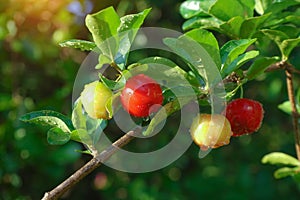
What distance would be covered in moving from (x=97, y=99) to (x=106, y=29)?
12cm

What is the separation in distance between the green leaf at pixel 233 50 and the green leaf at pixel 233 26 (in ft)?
0.36

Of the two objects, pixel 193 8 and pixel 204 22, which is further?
pixel 193 8

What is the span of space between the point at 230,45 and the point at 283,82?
51.0 inches

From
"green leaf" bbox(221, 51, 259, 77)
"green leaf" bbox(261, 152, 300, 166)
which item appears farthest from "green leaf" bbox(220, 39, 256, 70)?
"green leaf" bbox(261, 152, 300, 166)

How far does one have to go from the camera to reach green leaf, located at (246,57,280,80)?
42.0 inches

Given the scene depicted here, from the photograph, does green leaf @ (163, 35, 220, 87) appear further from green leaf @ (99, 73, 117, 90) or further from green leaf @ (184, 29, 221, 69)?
green leaf @ (99, 73, 117, 90)

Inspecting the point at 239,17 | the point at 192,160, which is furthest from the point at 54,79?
the point at 239,17

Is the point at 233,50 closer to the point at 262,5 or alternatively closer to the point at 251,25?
the point at 251,25

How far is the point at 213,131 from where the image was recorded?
101 cm

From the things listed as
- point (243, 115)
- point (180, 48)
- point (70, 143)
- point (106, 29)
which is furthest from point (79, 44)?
point (70, 143)

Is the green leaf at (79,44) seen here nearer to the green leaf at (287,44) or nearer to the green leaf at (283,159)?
the green leaf at (287,44)

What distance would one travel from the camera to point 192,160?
8.29ft

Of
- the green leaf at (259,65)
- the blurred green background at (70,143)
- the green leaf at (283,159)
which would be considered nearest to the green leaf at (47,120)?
the green leaf at (259,65)

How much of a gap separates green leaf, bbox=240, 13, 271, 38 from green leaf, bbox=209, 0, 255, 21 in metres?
0.04
